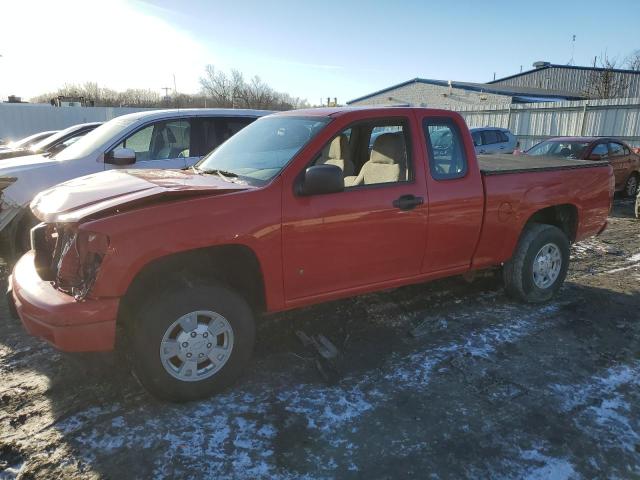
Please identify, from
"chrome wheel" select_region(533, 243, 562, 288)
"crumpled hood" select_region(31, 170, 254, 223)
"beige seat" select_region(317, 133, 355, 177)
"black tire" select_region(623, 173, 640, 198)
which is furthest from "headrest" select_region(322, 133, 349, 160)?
"black tire" select_region(623, 173, 640, 198)

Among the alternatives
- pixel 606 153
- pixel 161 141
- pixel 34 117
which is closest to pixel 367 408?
pixel 161 141

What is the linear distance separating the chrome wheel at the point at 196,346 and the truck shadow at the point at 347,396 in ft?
0.78

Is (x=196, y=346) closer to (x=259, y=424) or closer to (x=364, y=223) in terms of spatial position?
(x=259, y=424)

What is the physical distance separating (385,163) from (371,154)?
0.26 meters

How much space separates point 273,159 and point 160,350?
1.56 meters

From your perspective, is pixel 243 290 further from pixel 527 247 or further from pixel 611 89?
pixel 611 89

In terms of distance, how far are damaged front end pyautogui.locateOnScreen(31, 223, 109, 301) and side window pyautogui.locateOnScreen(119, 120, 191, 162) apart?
3.38 metres

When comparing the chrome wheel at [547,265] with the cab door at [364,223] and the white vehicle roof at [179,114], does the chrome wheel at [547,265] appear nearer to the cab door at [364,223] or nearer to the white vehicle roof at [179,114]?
the cab door at [364,223]

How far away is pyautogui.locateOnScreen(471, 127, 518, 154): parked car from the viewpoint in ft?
50.0

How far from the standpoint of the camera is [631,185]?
40.8 feet

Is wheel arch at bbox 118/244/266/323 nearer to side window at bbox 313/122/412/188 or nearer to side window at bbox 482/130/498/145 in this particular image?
side window at bbox 313/122/412/188

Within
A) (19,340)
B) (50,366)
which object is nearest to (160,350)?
(50,366)

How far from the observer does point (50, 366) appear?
360 centimetres

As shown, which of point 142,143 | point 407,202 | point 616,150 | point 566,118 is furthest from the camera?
point 566,118
